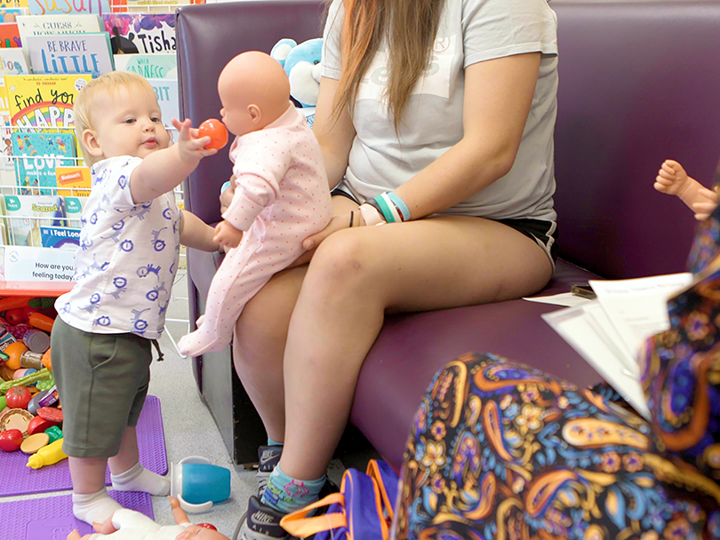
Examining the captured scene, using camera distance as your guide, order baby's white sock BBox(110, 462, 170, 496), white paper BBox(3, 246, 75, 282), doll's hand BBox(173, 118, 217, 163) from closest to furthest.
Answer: doll's hand BBox(173, 118, 217, 163) < baby's white sock BBox(110, 462, 170, 496) < white paper BBox(3, 246, 75, 282)

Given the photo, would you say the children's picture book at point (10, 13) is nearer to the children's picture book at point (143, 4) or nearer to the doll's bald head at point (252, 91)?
the children's picture book at point (143, 4)

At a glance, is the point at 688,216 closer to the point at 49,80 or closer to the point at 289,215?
the point at 289,215

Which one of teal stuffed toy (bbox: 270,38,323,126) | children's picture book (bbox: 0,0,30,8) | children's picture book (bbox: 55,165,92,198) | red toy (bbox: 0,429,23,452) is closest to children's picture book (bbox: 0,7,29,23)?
children's picture book (bbox: 0,0,30,8)

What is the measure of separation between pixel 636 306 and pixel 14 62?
1.80 meters

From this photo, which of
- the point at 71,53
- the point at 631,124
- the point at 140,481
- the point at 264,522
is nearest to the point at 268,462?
the point at 264,522

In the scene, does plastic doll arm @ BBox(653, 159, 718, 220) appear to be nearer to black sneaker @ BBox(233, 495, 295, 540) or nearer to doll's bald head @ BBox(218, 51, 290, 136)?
doll's bald head @ BBox(218, 51, 290, 136)

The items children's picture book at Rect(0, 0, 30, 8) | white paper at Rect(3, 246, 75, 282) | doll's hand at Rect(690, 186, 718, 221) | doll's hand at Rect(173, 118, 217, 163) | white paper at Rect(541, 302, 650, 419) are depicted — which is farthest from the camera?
children's picture book at Rect(0, 0, 30, 8)

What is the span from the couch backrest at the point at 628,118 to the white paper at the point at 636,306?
16.6 inches

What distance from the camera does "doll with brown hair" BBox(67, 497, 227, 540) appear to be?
883mm

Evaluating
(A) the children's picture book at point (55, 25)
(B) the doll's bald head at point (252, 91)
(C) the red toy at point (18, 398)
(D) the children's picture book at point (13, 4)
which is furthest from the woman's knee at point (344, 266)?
(D) the children's picture book at point (13, 4)

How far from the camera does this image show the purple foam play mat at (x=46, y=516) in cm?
104

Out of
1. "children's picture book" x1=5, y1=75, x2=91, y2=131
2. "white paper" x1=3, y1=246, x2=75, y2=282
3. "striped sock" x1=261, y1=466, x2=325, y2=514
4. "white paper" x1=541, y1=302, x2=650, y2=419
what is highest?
"white paper" x1=541, y1=302, x2=650, y2=419

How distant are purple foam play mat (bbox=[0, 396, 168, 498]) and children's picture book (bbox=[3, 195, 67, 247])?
0.68 metres

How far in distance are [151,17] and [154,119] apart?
0.82 meters
